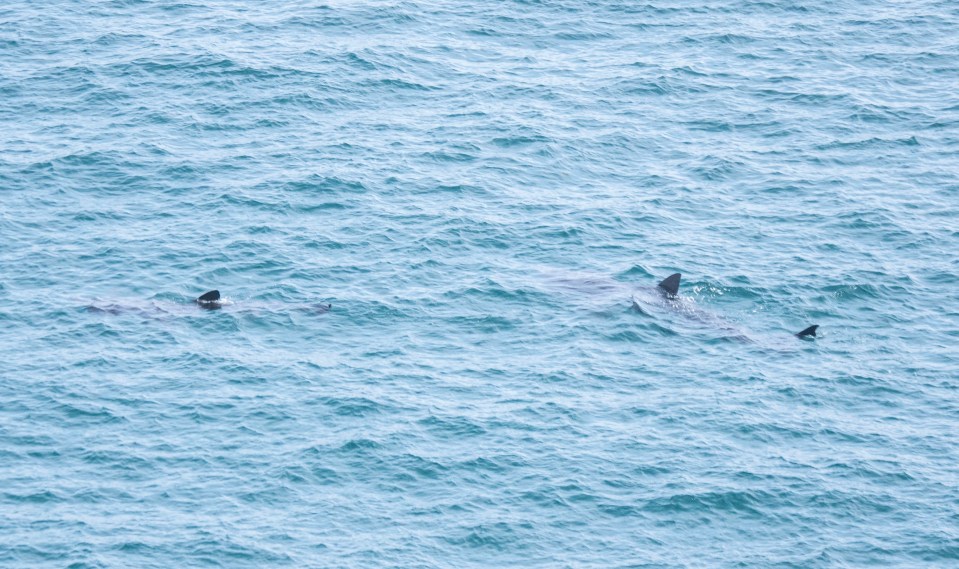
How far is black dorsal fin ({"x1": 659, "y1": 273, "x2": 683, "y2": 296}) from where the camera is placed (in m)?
70.6

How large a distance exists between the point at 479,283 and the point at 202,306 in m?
13.6

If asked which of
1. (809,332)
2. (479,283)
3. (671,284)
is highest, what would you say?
(671,284)

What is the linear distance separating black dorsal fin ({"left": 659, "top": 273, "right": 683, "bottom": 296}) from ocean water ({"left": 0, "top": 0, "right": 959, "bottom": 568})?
2.35 ft

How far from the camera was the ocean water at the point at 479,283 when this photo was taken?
55938 mm

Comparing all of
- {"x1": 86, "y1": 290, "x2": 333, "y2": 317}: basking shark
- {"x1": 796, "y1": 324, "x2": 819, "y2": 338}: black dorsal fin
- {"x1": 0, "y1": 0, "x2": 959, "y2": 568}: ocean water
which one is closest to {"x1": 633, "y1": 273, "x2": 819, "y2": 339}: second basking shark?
{"x1": 0, "y1": 0, "x2": 959, "y2": 568}: ocean water

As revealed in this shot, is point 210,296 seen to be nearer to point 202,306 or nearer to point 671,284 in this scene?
point 202,306

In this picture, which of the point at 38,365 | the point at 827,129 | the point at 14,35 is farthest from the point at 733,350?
the point at 14,35

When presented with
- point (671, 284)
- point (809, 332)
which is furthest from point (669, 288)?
point (809, 332)

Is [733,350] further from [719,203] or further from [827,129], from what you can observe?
[827,129]

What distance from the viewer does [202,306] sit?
69000mm

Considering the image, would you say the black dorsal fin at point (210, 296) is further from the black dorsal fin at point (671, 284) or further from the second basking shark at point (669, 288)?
the black dorsal fin at point (671, 284)

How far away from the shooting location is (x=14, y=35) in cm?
9525

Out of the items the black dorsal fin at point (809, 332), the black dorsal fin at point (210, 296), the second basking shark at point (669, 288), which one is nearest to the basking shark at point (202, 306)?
the black dorsal fin at point (210, 296)

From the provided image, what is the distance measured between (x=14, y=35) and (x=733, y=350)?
54305 millimetres
